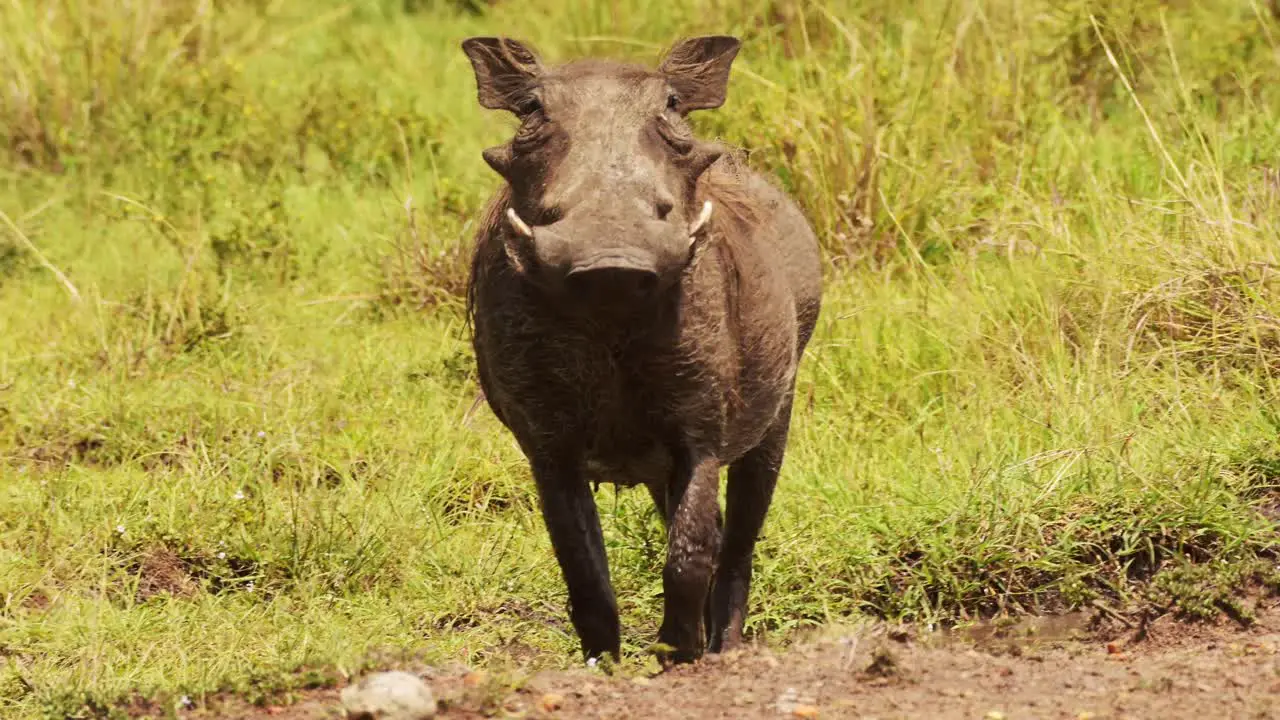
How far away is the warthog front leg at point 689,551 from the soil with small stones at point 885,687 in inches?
4.6

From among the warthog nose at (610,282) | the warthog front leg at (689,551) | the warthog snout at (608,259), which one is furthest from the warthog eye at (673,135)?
the warthog front leg at (689,551)

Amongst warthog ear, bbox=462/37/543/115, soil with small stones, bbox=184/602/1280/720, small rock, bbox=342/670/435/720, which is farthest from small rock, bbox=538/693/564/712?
warthog ear, bbox=462/37/543/115

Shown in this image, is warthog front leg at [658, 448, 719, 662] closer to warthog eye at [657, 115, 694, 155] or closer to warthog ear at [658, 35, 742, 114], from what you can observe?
warthog eye at [657, 115, 694, 155]

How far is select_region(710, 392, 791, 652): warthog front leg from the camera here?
4512mm

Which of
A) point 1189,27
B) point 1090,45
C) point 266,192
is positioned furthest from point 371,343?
point 1189,27

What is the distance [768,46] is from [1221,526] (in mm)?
4092

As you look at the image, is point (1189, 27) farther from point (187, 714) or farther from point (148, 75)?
point (187, 714)

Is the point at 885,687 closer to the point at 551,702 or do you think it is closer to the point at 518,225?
the point at 551,702

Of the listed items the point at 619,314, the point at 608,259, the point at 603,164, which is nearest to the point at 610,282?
the point at 608,259

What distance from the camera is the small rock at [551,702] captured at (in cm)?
339

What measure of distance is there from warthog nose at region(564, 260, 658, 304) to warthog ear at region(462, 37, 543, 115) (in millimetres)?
591

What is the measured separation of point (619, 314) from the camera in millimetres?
3498

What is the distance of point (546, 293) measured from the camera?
3604 millimetres

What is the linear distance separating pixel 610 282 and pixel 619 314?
0.57 feet
